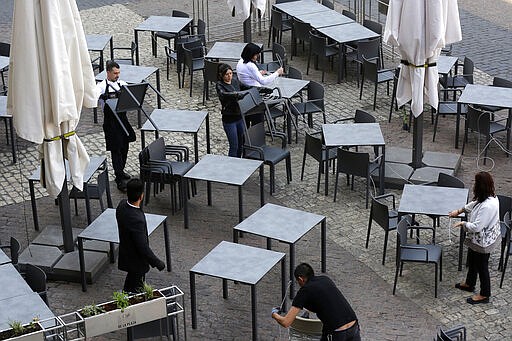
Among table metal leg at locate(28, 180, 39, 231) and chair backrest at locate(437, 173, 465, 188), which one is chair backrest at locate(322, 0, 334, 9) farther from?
table metal leg at locate(28, 180, 39, 231)

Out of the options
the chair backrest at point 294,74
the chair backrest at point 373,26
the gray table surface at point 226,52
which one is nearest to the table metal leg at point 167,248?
the chair backrest at point 294,74

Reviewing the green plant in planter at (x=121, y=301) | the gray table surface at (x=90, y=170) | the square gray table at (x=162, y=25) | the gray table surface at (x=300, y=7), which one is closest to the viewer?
the green plant in planter at (x=121, y=301)

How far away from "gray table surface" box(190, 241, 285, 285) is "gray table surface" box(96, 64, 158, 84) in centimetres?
595

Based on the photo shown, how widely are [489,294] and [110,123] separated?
237 inches

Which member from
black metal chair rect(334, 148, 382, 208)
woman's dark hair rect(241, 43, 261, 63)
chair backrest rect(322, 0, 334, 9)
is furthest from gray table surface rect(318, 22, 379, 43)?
black metal chair rect(334, 148, 382, 208)

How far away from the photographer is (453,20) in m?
15.0

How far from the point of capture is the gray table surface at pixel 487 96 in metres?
16.4

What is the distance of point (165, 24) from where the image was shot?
20.5m

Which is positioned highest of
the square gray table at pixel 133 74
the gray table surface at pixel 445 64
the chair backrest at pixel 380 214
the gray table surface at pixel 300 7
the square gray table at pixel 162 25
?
the gray table surface at pixel 300 7

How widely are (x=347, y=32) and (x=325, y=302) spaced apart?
1019 centimetres

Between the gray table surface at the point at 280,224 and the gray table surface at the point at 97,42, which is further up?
the gray table surface at the point at 97,42

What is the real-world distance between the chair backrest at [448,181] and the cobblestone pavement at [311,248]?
0.64 metres

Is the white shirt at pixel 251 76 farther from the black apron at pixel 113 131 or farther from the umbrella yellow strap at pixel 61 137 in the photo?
the umbrella yellow strap at pixel 61 137

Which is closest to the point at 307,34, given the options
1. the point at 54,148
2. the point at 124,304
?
the point at 54,148
